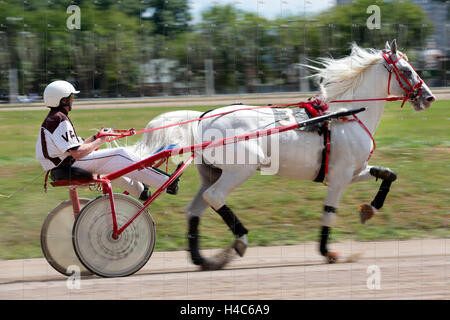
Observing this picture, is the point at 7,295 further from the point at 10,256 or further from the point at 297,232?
the point at 297,232

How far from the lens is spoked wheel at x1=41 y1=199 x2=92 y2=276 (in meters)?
5.20

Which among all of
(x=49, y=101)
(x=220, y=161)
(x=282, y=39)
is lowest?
(x=220, y=161)

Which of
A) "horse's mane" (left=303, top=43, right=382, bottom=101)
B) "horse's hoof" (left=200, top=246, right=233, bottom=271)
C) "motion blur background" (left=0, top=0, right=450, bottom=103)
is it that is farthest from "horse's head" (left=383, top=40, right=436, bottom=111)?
"motion blur background" (left=0, top=0, right=450, bottom=103)

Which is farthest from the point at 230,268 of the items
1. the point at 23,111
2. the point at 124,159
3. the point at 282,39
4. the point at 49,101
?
the point at 23,111

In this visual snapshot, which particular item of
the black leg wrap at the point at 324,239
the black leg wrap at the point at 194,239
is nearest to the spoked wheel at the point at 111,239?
the black leg wrap at the point at 194,239

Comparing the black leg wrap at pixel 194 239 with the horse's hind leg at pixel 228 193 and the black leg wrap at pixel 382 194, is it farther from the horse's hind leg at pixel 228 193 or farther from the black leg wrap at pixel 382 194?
the black leg wrap at pixel 382 194

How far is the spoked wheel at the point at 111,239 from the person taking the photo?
15.8 feet

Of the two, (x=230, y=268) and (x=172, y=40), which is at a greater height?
(x=172, y=40)

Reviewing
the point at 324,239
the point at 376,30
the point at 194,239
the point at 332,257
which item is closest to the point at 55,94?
the point at 194,239

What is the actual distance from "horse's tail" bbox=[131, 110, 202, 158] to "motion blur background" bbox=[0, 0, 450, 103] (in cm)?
575

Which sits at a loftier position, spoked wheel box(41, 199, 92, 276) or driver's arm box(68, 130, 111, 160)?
driver's arm box(68, 130, 111, 160)

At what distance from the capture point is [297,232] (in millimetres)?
6832

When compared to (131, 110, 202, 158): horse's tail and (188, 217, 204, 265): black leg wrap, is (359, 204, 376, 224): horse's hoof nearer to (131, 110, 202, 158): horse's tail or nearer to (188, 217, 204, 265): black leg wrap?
(188, 217, 204, 265): black leg wrap

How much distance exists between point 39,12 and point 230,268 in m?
9.09
